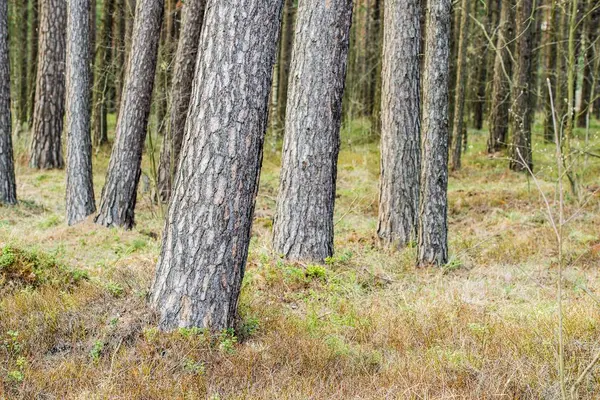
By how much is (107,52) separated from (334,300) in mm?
18293

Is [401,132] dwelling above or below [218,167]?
above

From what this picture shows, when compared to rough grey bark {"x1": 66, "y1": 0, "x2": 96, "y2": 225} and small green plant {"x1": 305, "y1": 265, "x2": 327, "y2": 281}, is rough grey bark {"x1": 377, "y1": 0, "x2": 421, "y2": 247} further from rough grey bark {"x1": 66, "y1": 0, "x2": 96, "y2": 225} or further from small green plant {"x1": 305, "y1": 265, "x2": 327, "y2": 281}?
rough grey bark {"x1": 66, "y1": 0, "x2": 96, "y2": 225}

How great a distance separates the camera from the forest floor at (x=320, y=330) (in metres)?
4.09

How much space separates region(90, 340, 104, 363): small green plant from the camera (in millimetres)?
4324

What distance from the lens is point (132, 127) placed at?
1012cm

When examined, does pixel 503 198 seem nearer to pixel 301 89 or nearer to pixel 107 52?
pixel 301 89

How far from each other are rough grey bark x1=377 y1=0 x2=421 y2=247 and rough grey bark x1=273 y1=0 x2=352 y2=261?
5.28ft

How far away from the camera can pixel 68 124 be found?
1044 cm

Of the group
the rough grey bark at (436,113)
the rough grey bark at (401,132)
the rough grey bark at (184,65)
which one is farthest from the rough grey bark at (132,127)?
the rough grey bark at (436,113)

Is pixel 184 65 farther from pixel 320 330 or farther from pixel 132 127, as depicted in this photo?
pixel 320 330

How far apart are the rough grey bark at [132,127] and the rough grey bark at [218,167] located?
5742mm

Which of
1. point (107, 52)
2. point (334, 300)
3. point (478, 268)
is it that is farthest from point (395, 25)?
point (107, 52)

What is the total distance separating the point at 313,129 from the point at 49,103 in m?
11.0

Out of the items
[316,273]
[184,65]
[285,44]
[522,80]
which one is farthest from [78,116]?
[285,44]
